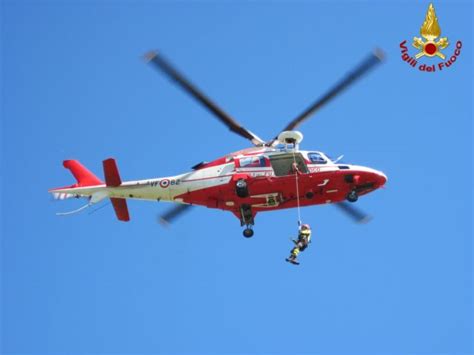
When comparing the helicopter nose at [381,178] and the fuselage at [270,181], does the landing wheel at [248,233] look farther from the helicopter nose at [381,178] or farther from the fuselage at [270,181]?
the helicopter nose at [381,178]

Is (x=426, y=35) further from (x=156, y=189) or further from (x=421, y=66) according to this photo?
(x=156, y=189)

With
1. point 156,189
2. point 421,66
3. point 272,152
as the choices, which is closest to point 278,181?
point 272,152

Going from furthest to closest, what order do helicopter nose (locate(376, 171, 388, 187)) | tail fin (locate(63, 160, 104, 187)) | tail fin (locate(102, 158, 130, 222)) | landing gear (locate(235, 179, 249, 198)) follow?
tail fin (locate(63, 160, 104, 187))
tail fin (locate(102, 158, 130, 222))
helicopter nose (locate(376, 171, 388, 187))
landing gear (locate(235, 179, 249, 198))

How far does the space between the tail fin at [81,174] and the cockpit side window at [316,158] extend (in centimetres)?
530

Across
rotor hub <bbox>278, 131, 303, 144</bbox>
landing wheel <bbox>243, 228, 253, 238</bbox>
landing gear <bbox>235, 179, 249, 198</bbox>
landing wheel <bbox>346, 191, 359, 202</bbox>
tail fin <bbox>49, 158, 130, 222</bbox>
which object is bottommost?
landing wheel <bbox>243, 228, 253, 238</bbox>

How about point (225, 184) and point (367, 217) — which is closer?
point (225, 184)

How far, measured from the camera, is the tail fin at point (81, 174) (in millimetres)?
24625

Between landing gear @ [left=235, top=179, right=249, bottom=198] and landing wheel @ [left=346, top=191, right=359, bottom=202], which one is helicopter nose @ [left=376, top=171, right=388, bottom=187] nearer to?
landing wheel @ [left=346, top=191, right=359, bottom=202]

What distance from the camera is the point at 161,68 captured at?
73.8ft

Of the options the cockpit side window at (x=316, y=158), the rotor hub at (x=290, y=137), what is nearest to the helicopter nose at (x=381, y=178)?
the cockpit side window at (x=316, y=158)

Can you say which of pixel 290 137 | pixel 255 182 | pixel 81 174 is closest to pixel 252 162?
pixel 255 182

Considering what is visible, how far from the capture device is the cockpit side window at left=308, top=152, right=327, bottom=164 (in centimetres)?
2380

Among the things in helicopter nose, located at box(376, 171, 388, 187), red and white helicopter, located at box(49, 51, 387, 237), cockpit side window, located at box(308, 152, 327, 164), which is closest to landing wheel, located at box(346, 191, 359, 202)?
red and white helicopter, located at box(49, 51, 387, 237)

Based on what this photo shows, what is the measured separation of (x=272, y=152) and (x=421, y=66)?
6.12 metres
